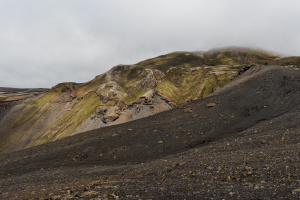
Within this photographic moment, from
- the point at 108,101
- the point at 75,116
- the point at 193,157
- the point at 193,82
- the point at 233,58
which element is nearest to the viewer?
the point at 193,157

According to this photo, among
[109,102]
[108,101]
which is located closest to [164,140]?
[109,102]

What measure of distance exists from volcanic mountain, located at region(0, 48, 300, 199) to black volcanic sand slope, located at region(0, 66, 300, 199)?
8 centimetres

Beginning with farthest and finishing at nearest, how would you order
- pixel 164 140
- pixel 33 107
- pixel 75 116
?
pixel 33 107 < pixel 75 116 < pixel 164 140

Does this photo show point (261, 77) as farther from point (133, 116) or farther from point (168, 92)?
point (133, 116)

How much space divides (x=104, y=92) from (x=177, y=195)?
174 ft

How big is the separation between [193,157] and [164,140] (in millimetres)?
10036

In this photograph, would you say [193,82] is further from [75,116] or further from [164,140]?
[75,116]

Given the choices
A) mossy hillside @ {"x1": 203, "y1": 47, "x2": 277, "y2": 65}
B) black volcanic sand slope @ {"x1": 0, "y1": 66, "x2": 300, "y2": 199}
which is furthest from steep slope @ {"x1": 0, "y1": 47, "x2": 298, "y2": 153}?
mossy hillside @ {"x1": 203, "y1": 47, "x2": 277, "y2": 65}

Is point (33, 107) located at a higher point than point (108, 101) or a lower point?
higher

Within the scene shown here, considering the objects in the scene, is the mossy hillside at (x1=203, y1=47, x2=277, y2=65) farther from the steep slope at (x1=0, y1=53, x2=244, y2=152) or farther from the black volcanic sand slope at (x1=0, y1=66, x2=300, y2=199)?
the black volcanic sand slope at (x1=0, y1=66, x2=300, y2=199)

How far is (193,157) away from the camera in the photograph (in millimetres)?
16781

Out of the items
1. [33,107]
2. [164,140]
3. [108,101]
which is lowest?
[164,140]

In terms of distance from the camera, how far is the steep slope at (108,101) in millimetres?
51812

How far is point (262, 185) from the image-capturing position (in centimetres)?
905
